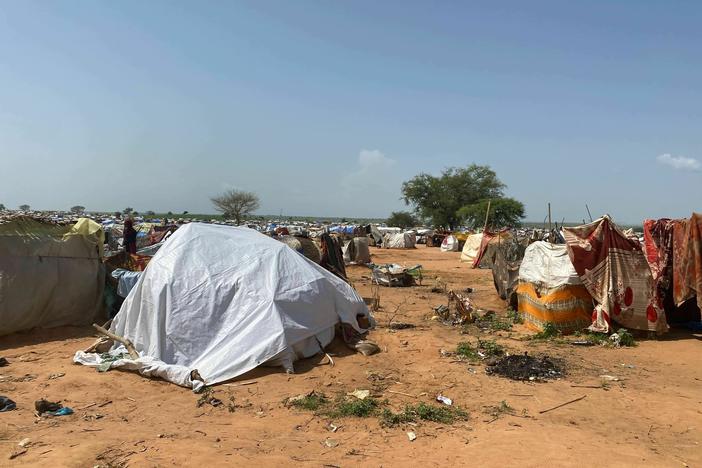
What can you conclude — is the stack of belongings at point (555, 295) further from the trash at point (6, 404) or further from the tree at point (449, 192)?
the tree at point (449, 192)

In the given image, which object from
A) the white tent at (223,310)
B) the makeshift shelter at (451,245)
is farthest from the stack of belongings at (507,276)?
the makeshift shelter at (451,245)

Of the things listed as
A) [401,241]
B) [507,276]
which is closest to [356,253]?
[507,276]

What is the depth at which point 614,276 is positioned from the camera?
927 cm

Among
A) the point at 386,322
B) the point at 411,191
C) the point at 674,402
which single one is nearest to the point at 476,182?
the point at 411,191

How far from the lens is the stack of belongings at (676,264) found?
9.10 metres

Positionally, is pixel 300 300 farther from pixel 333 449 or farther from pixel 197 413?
pixel 333 449

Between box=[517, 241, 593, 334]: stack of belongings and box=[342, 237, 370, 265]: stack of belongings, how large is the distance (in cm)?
1348

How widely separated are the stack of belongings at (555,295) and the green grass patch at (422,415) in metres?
4.85

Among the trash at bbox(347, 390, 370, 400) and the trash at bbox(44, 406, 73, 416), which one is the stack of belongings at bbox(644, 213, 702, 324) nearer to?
the trash at bbox(347, 390, 370, 400)

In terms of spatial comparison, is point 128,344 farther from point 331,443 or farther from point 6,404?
point 331,443

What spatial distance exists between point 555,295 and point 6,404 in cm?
909

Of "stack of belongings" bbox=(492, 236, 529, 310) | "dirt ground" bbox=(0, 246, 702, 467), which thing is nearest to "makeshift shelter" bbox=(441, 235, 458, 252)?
"stack of belongings" bbox=(492, 236, 529, 310)

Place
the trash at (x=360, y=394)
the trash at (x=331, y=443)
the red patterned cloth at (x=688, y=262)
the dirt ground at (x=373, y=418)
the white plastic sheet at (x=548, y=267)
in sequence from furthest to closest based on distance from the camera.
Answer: the white plastic sheet at (x=548, y=267) → the red patterned cloth at (x=688, y=262) → the trash at (x=360, y=394) → the trash at (x=331, y=443) → the dirt ground at (x=373, y=418)

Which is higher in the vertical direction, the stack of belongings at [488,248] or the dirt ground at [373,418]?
the stack of belongings at [488,248]
